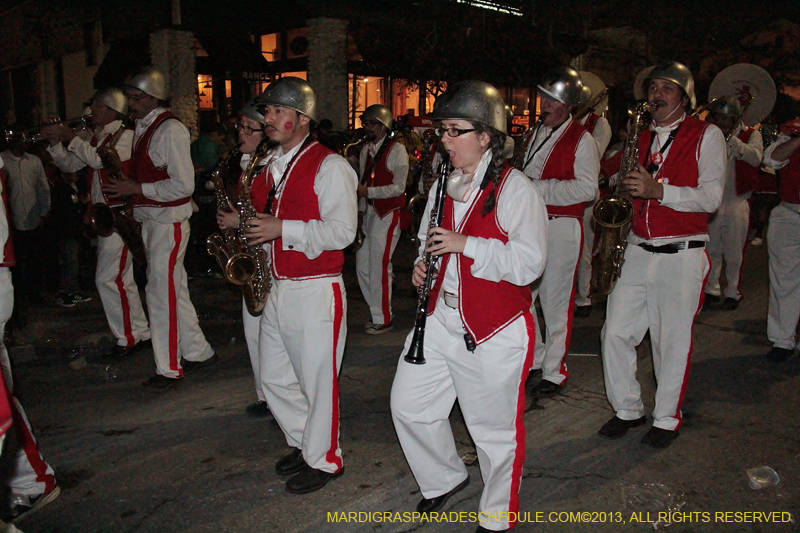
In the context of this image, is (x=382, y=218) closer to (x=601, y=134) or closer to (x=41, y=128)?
(x=601, y=134)

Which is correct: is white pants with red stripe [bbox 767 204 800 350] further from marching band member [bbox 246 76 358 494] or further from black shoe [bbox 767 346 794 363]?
marching band member [bbox 246 76 358 494]

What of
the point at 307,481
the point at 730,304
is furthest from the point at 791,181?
the point at 307,481

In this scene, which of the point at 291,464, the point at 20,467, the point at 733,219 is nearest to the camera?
the point at 20,467

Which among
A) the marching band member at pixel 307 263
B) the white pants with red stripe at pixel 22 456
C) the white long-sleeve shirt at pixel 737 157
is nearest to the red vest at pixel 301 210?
the marching band member at pixel 307 263

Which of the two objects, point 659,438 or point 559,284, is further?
point 559,284

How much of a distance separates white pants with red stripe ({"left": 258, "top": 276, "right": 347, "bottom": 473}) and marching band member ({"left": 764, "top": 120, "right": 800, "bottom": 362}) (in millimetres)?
4511

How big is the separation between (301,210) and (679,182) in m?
2.41

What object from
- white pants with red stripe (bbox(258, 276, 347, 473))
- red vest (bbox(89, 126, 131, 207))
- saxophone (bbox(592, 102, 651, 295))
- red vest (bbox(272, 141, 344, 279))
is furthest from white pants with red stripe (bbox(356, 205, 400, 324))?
red vest (bbox(272, 141, 344, 279))

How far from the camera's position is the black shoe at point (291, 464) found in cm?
398

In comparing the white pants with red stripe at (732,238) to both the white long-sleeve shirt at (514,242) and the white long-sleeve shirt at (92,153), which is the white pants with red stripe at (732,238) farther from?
the white long-sleeve shirt at (92,153)

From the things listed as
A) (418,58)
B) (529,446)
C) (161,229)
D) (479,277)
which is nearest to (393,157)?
(161,229)

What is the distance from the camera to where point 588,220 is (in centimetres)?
813

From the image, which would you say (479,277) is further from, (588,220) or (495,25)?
(495,25)

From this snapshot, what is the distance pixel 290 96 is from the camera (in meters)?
3.71
